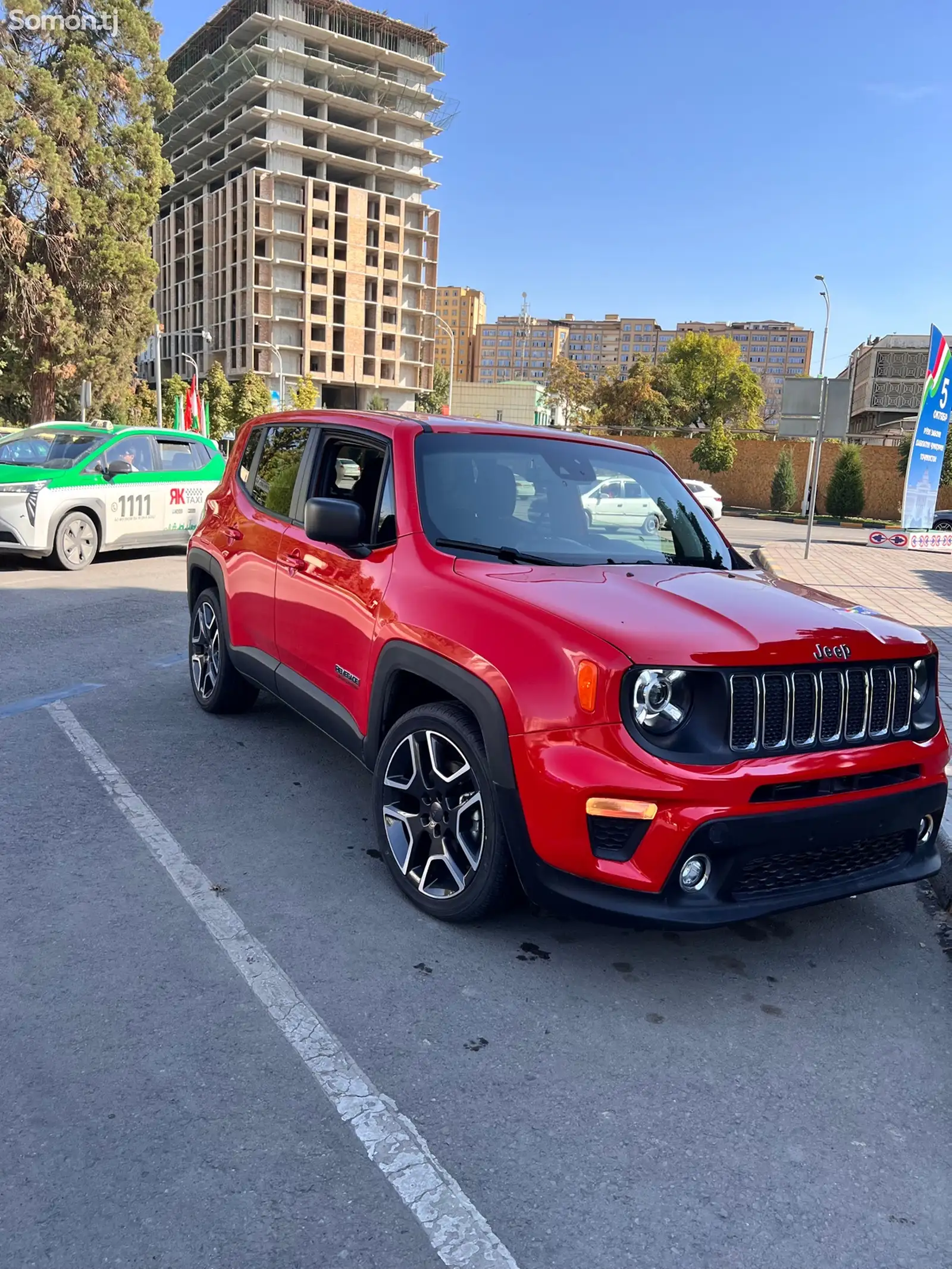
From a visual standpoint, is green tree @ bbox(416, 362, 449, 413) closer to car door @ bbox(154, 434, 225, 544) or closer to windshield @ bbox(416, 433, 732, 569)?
car door @ bbox(154, 434, 225, 544)

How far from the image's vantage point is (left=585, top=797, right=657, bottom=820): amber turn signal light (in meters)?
2.80

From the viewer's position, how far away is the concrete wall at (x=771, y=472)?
4066cm

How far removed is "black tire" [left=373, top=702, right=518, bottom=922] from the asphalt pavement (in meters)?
0.15

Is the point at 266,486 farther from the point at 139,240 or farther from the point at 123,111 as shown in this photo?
the point at 123,111

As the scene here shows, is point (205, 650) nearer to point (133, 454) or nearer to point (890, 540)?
point (133, 454)

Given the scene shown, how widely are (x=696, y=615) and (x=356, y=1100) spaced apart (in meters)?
1.74

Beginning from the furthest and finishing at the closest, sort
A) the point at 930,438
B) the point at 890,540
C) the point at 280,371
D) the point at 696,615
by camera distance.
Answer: the point at 280,371 → the point at 890,540 → the point at 930,438 → the point at 696,615

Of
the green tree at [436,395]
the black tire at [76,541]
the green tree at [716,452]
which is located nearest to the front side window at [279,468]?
the black tire at [76,541]

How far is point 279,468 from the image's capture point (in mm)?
5094

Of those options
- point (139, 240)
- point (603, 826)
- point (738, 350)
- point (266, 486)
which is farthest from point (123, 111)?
point (738, 350)

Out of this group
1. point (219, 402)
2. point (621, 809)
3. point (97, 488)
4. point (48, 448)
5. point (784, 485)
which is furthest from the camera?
point (219, 402)

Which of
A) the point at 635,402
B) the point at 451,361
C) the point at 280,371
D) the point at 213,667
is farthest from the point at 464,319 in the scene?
the point at 213,667

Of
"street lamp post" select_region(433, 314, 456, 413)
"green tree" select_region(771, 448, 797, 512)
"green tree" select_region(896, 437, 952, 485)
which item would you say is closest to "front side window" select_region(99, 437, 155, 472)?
"green tree" select_region(896, 437, 952, 485)

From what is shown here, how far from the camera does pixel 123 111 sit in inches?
1249
